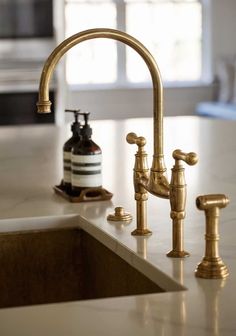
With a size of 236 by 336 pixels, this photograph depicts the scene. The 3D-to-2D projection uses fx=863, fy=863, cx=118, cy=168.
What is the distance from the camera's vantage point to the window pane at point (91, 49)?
23.3 ft

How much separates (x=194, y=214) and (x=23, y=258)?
382 millimetres

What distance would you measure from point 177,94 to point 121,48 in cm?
64

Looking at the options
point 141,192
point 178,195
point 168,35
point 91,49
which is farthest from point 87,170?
point 168,35

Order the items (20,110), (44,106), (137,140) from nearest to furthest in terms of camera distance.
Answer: (44,106) < (137,140) < (20,110)

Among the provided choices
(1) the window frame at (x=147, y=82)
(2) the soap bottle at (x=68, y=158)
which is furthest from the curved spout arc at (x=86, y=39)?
(1) the window frame at (x=147, y=82)

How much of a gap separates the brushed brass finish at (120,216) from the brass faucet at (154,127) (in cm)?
Answer: 14

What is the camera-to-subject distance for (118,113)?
731 cm

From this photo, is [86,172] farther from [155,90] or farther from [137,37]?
[137,37]

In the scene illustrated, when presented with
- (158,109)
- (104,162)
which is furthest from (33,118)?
(158,109)

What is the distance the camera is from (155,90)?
1.69m

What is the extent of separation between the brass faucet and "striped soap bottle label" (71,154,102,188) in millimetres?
282

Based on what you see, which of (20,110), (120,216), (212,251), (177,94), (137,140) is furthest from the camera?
(177,94)

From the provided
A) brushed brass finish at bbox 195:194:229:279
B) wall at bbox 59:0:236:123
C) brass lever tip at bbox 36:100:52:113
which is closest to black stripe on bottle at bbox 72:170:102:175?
brass lever tip at bbox 36:100:52:113

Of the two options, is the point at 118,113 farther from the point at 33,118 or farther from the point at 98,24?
the point at 33,118
